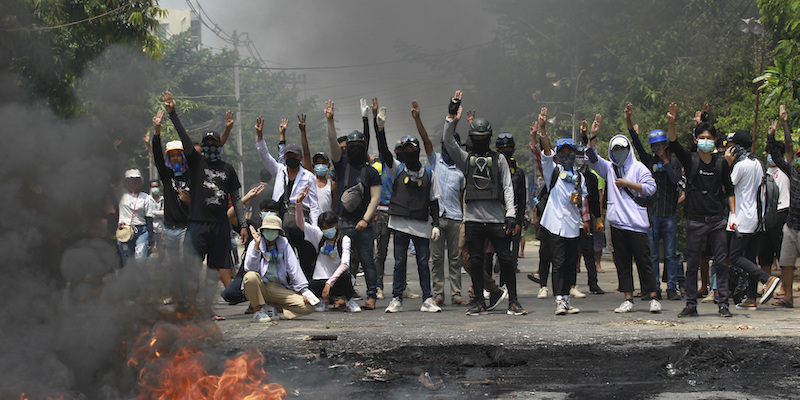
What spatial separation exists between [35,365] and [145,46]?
19.0ft

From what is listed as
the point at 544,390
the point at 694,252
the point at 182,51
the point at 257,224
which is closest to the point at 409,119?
the point at 182,51

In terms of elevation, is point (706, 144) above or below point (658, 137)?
below

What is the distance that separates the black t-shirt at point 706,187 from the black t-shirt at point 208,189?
4.34 m

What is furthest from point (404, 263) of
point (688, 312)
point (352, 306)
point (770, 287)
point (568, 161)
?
point (770, 287)

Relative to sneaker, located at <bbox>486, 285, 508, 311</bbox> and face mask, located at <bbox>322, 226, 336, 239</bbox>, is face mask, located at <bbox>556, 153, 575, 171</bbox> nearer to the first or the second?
sneaker, located at <bbox>486, 285, 508, 311</bbox>

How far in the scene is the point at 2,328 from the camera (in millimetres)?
4105

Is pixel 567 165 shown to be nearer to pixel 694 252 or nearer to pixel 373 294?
pixel 694 252

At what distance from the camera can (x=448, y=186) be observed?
30.5 feet

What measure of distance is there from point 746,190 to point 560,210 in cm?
184

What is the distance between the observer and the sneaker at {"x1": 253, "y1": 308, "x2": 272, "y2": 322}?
26.7 ft

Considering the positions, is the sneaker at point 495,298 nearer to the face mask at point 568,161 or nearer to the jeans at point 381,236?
the face mask at point 568,161

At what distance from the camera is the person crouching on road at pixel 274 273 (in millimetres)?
7965

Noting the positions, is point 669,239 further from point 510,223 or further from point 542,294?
point 510,223

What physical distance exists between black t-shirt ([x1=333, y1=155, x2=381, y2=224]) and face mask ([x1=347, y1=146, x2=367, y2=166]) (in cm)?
8
